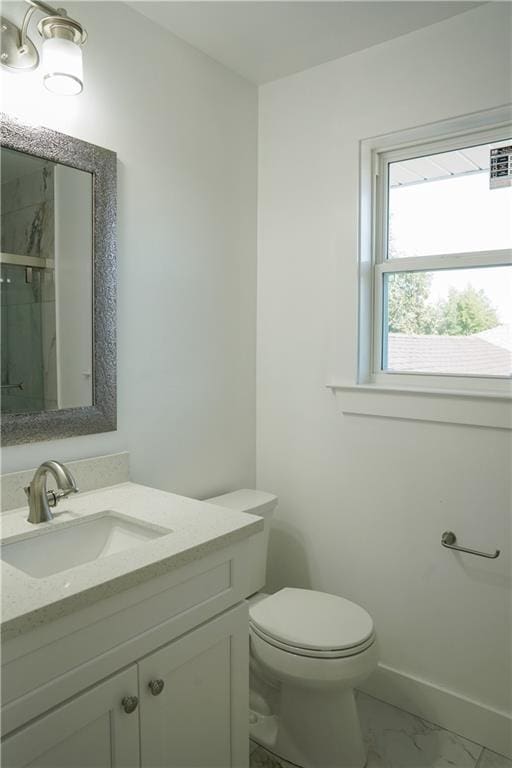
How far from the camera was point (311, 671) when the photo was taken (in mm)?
1524

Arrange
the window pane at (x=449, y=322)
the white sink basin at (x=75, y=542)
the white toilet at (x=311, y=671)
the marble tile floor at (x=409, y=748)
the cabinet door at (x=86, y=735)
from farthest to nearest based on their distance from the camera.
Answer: the window pane at (x=449, y=322) → the marble tile floor at (x=409, y=748) → the white toilet at (x=311, y=671) → the white sink basin at (x=75, y=542) → the cabinet door at (x=86, y=735)

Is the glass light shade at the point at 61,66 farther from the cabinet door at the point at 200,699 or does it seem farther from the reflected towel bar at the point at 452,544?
the reflected towel bar at the point at 452,544

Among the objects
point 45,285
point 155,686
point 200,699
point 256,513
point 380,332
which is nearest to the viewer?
point 155,686

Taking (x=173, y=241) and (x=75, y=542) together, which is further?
(x=173, y=241)

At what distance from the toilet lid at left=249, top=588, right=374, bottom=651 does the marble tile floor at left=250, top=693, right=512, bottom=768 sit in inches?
17.6

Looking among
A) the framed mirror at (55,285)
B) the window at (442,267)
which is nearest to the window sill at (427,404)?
the window at (442,267)

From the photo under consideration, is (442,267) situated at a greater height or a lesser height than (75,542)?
greater

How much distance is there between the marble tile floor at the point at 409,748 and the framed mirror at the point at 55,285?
1279 millimetres

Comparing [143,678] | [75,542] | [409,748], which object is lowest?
[409,748]

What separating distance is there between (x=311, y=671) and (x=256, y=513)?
59 centimetres

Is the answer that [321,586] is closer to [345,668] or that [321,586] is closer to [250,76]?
[345,668]

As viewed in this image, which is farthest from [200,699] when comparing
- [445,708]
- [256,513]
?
[445,708]

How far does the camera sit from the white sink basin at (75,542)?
4.20 feet

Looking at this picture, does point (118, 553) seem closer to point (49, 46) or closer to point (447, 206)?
point (49, 46)
